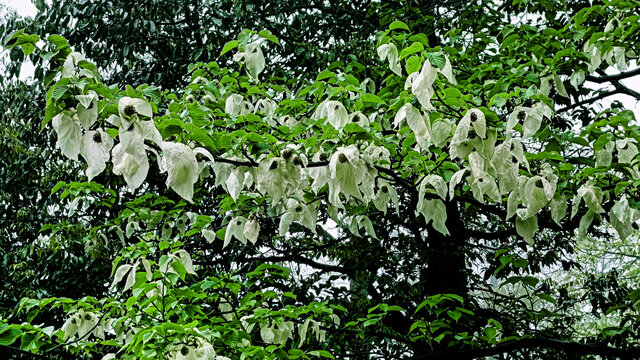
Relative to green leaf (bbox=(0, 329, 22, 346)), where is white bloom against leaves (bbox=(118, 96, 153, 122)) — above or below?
above

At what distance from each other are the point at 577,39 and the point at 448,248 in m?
1.95

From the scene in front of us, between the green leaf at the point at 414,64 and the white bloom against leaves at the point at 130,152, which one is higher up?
the green leaf at the point at 414,64

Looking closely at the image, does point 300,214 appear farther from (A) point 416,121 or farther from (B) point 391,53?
(A) point 416,121

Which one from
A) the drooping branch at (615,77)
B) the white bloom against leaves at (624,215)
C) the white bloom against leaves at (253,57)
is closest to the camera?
the white bloom against leaves at (624,215)

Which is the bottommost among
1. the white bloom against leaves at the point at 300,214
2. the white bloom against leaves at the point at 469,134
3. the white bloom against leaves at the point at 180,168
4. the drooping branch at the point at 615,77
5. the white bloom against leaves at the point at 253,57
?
the white bloom against leaves at the point at 180,168

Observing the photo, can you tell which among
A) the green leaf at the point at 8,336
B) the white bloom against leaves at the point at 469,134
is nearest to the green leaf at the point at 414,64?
the white bloom against leaves at the point at 469,134

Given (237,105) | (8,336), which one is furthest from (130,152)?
(237,105)

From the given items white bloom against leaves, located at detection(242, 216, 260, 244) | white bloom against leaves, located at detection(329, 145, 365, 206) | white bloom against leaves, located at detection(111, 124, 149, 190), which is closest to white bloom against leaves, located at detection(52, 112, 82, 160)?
white bloom against leaves, located at detection(111, 124, 149, 190)

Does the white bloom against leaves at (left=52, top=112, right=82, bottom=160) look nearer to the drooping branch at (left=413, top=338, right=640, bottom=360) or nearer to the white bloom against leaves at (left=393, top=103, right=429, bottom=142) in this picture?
the white bloom against leaves at (left=393, top=103, right=429, bottom=142)

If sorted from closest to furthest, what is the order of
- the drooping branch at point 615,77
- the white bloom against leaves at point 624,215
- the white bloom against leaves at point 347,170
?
the white bloom against leaves at point 347,170 < the white bloom against leaves at point 624,215 < the drooping branch at point 615,77

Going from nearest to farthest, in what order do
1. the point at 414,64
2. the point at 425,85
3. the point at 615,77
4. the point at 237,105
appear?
the point at 425,85 < the point at 414,64 < the point at 237,105 < the point at 615,77

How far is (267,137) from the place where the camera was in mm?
2248

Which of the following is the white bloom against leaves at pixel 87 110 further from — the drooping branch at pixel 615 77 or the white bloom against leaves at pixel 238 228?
the drooping branch at pixel 615 77

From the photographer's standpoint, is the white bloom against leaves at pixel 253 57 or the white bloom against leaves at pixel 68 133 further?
the white bloom against leaves at pixel 253 57
